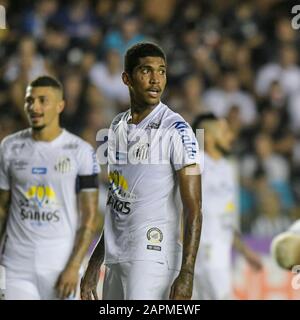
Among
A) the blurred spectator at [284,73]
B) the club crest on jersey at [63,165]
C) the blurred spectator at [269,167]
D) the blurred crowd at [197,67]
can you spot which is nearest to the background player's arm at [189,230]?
the club crest on jersey at [63,165]

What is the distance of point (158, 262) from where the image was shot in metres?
3.83

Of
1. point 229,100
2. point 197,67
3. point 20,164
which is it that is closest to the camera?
point 20,164

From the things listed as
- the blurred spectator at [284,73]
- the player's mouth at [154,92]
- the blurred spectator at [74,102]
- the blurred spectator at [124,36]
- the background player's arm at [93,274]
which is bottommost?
the background player's arm at [93,274]

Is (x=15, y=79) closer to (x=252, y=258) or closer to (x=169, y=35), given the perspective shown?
(x=169, y=35)

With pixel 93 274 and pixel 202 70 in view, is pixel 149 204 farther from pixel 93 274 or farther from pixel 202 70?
pixel 202 70

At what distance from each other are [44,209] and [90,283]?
89 centimetres

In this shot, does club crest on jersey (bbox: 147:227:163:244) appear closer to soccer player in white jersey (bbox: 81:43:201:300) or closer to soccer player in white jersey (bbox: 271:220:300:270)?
soccer player in white jersey (bbox: 81:43:201:300)

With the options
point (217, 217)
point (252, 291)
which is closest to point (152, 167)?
point (217, 217)

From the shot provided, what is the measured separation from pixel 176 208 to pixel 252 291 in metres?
2.50

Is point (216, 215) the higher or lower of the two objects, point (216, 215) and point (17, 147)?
the lower

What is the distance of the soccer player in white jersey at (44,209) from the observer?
4.77 m

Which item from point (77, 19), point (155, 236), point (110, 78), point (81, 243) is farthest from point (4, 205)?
point (77, 19)

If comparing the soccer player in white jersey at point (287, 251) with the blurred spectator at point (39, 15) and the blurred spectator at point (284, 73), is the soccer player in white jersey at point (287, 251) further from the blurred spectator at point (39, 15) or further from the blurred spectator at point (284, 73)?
the blurred spectator at point (39, 15)

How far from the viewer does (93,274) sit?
13.4 feet
